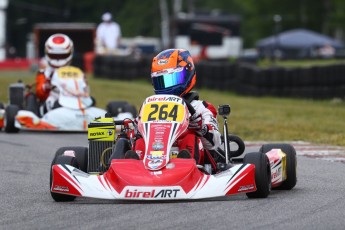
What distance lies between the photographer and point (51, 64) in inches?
695

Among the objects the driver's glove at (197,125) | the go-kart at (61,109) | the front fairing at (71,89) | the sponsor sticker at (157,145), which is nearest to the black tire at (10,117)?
the go-kart at (61,109)

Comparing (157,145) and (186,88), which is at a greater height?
(186,88)

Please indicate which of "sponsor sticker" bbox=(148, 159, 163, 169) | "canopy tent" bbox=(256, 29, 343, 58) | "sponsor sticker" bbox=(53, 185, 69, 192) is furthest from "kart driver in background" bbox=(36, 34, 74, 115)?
"canopy tent" bbox=(256, 29, 343, 58)

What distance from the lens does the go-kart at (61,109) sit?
16.2 meters

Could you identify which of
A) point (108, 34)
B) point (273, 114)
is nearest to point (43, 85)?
point (273, 114)

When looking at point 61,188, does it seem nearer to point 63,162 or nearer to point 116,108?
point 63,162

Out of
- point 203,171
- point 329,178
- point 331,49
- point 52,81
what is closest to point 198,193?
point 203,171

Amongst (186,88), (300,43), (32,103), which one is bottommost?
(300,43)

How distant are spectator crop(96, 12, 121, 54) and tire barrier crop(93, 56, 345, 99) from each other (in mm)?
5881

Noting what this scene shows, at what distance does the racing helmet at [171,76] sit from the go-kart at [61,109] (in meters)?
6.60

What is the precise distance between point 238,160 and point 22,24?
56890mm

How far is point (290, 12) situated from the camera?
63.1 metres

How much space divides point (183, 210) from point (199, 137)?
1409mm

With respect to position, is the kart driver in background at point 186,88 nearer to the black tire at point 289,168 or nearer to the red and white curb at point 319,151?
the black tire at point 289,168
